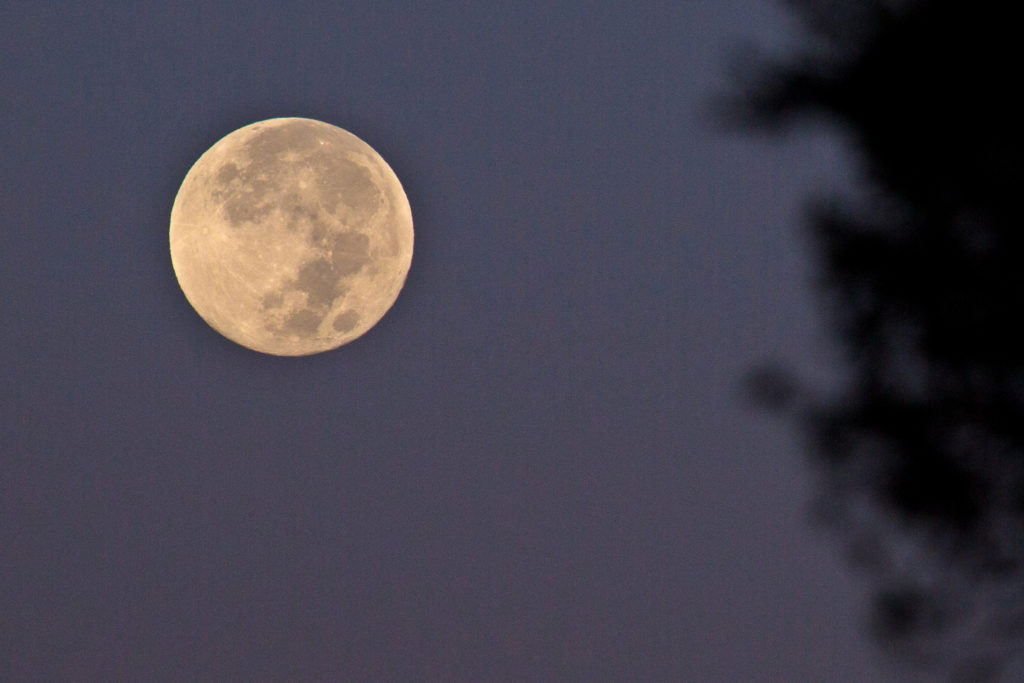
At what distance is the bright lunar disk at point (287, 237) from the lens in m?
10.7

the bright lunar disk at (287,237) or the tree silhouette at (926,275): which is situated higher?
the bright lunar disk at (287,237)

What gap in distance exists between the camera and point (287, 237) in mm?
10641

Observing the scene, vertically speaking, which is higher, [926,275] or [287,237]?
[287,237]

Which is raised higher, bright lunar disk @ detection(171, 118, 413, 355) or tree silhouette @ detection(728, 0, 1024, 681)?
bright lunar disk @ detection(171, 118, 413, 355)

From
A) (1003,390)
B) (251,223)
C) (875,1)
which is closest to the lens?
(1003,390)

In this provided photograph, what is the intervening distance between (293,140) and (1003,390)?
27.0ft

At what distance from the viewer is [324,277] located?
1084cm

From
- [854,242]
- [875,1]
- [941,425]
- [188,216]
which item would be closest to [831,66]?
[875,1]

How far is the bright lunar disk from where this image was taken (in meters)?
10.7

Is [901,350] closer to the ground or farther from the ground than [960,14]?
closer to the ground

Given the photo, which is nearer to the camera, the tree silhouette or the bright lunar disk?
→ the tree silhouette

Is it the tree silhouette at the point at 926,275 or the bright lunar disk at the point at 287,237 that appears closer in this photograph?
the tree silhouette at the point at 926,275

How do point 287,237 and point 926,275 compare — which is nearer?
point 926,275

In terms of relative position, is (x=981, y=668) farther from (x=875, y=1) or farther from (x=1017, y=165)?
(x=875, y=1)
